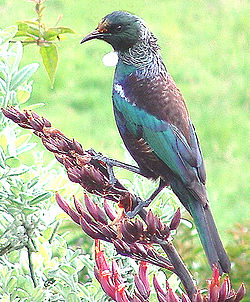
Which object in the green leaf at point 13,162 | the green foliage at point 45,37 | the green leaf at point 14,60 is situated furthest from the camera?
the green foliage at point 45,37

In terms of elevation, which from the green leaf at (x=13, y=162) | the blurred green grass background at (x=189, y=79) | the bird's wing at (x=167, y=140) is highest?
the blurred green grass background at (x=189, y=79)

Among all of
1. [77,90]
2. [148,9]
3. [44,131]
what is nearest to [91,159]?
[44,131]

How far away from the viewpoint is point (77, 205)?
1.42 m

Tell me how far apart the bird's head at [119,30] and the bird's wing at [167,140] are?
143mm

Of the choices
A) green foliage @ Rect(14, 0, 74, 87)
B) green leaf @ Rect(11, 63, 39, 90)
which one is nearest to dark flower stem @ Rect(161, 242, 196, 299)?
green leaf @ Rect(11, 63, 39, 90)

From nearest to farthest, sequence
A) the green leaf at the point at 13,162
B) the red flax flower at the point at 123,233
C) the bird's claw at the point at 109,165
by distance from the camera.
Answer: the red flax flower at the point at 123,233 → the bird's claw at the point at 109,165 → the green leaf at the point at 13,162

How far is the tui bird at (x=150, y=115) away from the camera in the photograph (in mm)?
1774

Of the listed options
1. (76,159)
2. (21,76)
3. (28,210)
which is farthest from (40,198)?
(76,159)

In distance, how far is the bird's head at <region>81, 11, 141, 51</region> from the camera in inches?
74.2

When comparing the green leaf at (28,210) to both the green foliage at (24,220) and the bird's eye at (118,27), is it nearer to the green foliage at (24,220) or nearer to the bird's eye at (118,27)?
the green foliage at (24,220)

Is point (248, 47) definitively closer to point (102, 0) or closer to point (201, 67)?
point (201, 67)

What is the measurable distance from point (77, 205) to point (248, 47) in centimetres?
558

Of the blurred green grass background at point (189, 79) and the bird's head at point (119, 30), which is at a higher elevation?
the blurred green grass background at point (189, 79)

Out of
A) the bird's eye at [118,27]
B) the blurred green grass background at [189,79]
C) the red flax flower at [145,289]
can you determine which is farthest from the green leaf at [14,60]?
the blurred green grass background at [189,79]
